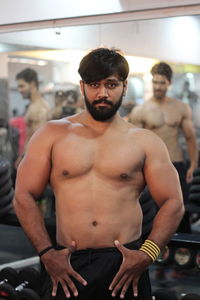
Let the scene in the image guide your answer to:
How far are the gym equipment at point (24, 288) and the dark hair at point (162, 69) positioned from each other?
1778mm

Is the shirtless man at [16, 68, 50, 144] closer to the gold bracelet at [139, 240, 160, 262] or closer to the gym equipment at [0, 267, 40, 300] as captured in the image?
the gym equipment at [0, 267, 40, 300]

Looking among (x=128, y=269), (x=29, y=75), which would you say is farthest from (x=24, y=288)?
(x=29, y=75)

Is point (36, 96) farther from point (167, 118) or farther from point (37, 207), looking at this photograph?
point (37, 207)

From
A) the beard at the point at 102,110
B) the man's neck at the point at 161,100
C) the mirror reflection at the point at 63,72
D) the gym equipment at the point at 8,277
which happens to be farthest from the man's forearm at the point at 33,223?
the man's neck at the point at 161,100

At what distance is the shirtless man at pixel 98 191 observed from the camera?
6.63ft

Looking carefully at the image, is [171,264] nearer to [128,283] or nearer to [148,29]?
[148,29]

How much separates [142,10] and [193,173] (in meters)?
1.35

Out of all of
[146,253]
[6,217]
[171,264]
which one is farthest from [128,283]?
[171,264]

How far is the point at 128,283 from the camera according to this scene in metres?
1.99

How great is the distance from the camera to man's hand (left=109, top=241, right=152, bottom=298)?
6.46ft

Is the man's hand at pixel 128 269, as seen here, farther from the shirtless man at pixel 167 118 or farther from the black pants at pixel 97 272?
the shirtless man at pixel 167 118

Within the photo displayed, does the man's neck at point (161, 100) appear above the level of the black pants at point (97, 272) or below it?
above

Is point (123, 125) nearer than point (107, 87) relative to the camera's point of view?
No

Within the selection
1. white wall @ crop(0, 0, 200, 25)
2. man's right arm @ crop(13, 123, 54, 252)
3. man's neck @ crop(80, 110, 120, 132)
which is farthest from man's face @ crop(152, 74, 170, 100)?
man's right arm @ crop(13, 123, 54, 252)
